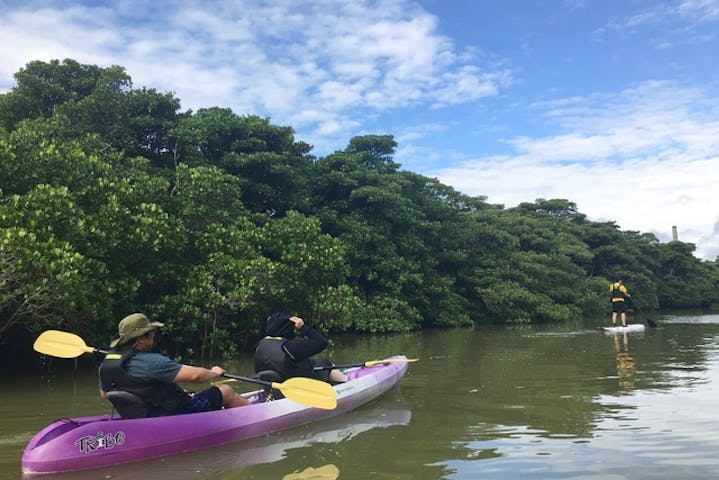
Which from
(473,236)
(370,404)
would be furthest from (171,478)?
Result: (473,236)

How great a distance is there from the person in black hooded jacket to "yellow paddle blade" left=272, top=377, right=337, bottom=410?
528mm

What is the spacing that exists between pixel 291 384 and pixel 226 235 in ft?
25.5

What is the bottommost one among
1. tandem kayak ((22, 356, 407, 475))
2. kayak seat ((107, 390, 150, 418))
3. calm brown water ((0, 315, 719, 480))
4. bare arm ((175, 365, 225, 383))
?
calm brown water ((0, 315, 719, 480))

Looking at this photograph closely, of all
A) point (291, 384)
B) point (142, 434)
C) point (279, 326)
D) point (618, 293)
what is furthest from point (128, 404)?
point (618, 293)

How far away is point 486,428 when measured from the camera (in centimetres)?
551

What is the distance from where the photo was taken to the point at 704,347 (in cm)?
1207

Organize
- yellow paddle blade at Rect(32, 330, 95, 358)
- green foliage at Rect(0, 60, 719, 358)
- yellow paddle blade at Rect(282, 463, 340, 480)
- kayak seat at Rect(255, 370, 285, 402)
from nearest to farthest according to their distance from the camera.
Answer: yellow paddle blade at Rect(282, 463, 340, 480) → yellow paddle blade at Rect(32, 330, 95, 358) → kayak seat at Rect(255, 370, 285, 402) → green foliage at Rect(0, 60, 719, 358)

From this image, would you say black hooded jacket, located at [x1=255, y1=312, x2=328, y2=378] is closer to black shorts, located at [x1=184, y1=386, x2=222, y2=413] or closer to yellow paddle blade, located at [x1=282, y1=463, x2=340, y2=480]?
black shorts, located at [x1=184, y1=386, x2=222, y2=413]

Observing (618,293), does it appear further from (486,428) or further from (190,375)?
(190,375)

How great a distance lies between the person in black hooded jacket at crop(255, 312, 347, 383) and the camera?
629 cm

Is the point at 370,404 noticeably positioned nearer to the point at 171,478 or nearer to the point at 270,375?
the point at 270,375

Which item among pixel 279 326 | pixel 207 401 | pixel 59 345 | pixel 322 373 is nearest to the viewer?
pixel 207 401

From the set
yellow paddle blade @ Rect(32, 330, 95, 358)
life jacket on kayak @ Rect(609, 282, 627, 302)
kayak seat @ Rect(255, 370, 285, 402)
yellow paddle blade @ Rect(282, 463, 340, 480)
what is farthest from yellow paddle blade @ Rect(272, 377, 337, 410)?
life jacket on kayak @ Rect(609, 282, 627, 302)

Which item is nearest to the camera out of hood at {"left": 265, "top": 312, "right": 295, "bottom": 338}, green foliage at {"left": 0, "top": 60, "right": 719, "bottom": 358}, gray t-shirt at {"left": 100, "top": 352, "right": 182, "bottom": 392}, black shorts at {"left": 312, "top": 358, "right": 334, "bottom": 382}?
gray t-shirt at {"left": 100, "top": 352, "right": 182, "bottom": 392}
